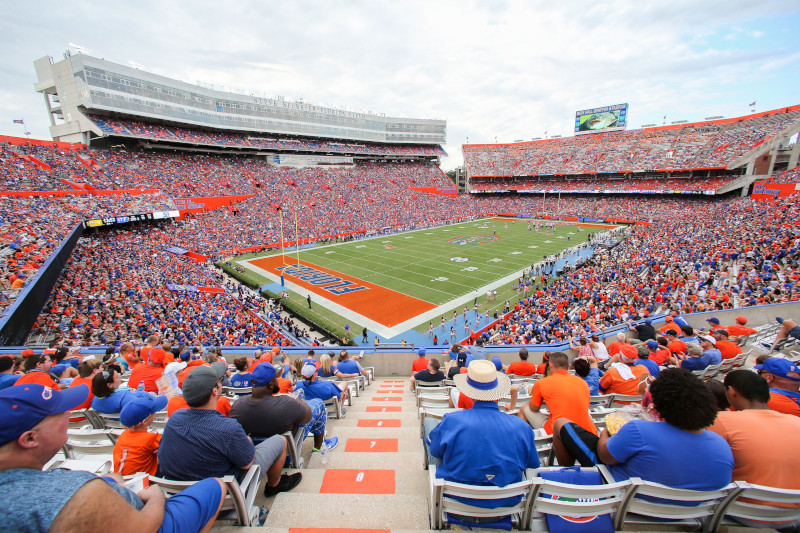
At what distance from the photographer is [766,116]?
5516cm

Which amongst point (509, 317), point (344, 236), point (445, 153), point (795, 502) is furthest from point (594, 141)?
point (795, 502)

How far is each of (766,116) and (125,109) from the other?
92.5 m

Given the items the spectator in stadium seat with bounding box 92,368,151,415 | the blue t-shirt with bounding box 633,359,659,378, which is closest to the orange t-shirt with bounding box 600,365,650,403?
the blue t-shirt with bounding box 633,359,659,378

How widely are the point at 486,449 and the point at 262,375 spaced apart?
88.0 inches

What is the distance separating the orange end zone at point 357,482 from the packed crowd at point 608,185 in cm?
6715

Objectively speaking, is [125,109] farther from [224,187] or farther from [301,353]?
[301,353]

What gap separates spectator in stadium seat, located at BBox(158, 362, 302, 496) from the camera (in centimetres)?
268

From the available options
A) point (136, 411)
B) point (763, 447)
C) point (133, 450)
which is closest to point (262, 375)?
point (136, 411)

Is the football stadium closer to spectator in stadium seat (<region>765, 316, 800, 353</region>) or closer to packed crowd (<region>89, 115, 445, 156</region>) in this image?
spectator in stadium seat (<region>765, 316, 800, 353</region>)

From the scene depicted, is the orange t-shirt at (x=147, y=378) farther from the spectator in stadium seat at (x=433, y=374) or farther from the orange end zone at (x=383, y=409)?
the spectator in stadium seat at (x=433, y=374)

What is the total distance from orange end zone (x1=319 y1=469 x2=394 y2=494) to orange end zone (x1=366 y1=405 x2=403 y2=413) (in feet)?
8.87

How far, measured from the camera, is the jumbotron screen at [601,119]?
72.6 meters

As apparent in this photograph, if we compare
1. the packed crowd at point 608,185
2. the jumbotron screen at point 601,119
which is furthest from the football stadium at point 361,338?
the jumbotron screen at point 601,119

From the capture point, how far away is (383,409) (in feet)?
21.7
